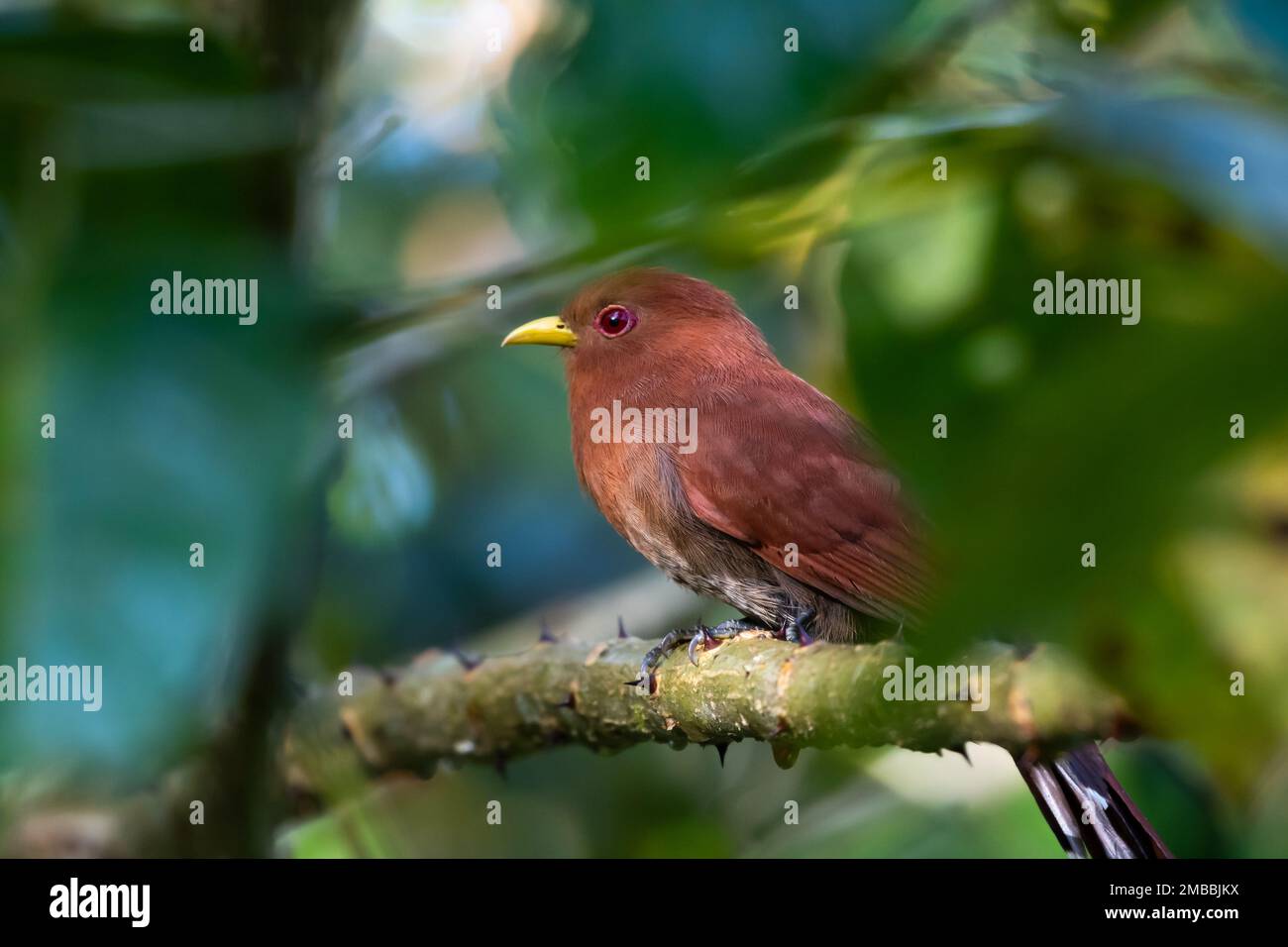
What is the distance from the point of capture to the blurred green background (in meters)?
0.35

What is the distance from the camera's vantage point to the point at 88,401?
82cm

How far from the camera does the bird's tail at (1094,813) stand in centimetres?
185

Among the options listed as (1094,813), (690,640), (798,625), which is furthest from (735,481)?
(1094,813)

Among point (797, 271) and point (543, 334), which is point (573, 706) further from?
point (543, 334)

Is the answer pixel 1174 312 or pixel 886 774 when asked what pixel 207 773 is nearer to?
pixel 886 774

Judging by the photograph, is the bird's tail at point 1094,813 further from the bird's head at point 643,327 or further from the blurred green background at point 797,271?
the bird's head at point 643,327

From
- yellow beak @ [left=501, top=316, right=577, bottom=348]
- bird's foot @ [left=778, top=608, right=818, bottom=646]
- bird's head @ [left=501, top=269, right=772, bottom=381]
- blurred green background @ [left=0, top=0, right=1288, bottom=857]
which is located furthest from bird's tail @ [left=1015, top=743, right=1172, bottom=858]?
yellow beak @ [left=501, top=316, right=577, bottom=348]

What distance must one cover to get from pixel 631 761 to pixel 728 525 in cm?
96

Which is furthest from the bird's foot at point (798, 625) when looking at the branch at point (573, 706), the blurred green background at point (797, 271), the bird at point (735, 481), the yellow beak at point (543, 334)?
the yellow beak at point (543, 334)

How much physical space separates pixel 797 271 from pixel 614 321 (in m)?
1.30

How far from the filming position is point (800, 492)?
2.68m

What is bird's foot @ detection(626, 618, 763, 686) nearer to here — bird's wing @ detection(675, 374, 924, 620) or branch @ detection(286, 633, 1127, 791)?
branch @ detection(286, 633, 1127, 791)

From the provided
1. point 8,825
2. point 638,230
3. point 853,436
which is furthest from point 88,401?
point 853,436

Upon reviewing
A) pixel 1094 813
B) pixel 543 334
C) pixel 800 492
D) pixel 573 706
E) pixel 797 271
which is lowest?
pixel 1094 813
